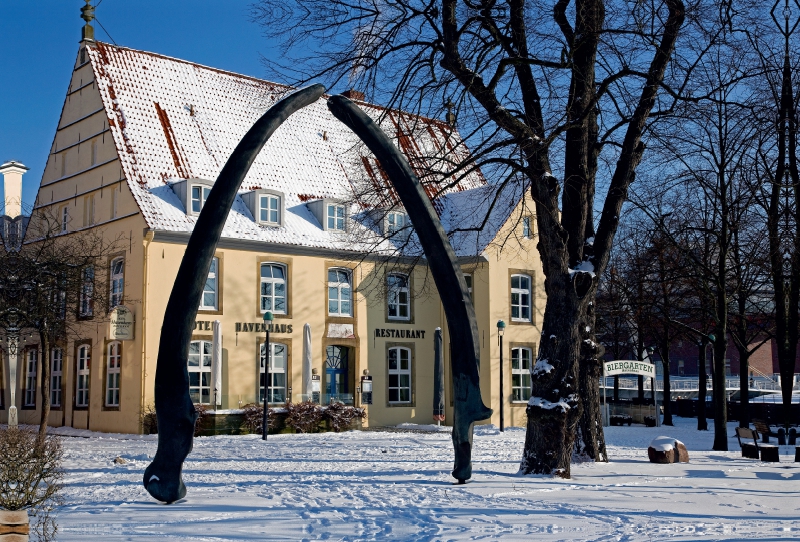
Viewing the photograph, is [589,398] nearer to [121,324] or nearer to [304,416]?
[304,416]

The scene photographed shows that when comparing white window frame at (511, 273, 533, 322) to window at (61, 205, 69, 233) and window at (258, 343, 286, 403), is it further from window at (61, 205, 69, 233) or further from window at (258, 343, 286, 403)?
window at (61, 205, 69, 233)

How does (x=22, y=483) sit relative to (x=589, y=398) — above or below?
below

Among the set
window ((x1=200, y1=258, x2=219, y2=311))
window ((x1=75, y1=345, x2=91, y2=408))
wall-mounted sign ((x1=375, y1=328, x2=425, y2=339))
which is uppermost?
window ((x1=200, y1=258, x2=219, y2=311))

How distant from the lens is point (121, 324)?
24.4 meters

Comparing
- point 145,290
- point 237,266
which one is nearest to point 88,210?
point 145,290

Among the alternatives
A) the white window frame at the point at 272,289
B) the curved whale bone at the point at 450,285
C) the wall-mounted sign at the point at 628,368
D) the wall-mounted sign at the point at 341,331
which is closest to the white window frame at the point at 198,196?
the white window frame at the point at 272,289

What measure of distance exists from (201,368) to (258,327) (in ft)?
7.11

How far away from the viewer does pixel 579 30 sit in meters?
13.3

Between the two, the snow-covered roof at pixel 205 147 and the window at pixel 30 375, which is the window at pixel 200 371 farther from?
the window at pixel 30 375

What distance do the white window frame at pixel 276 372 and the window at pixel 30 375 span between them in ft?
25.0

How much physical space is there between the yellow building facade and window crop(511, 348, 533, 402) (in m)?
0.05

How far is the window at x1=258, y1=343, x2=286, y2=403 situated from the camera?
1057 inches

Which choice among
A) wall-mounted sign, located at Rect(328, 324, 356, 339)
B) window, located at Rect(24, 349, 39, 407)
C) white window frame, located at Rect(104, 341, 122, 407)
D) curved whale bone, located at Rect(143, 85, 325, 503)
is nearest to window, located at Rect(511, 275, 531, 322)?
wall-mounted sign, located at Rect(328, 324, 356, 339)

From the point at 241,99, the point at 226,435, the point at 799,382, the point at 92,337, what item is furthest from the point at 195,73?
the point at 799,382
